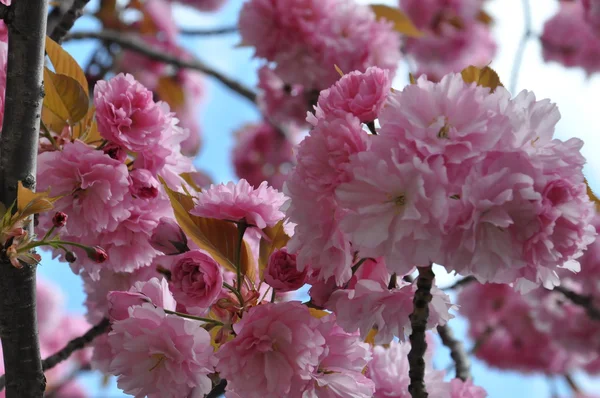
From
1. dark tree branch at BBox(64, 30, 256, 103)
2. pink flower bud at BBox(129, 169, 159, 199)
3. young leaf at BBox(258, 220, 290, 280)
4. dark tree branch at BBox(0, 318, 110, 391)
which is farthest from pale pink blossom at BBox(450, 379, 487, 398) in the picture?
dark tree branch at BBox(64, 30, 256, 103)

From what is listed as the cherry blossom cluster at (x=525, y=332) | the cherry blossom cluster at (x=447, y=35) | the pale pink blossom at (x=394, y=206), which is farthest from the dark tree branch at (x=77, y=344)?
the cherry blossom cluster at (x=525, y=332)

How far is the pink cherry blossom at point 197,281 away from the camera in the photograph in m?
0.97

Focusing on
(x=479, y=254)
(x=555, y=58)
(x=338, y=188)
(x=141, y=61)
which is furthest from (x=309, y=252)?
(x=555, y=58)

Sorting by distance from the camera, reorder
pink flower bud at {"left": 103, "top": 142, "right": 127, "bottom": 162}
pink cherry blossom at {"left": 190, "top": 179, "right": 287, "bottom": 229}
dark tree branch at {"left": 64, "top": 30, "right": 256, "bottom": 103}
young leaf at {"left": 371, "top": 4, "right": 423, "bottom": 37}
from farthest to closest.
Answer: dark tree branch at {"left": 64, "top": 30, "right": 256, "bottom": 103}, young leaf at {"left": 371, "top": 4, "right": 423, "bottom": 37}, pink flower bud at {"left": 103, "top": 142, "right": 127, "bottom": 162}, pink cherry blossom at {"left": 190, "top": 179, "right": 287, "bottom": 229}

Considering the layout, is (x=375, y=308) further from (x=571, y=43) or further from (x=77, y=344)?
(x=571, y=43)

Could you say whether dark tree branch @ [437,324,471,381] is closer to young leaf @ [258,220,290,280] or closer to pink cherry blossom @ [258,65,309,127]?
young leaf @ [258,220,290,280]

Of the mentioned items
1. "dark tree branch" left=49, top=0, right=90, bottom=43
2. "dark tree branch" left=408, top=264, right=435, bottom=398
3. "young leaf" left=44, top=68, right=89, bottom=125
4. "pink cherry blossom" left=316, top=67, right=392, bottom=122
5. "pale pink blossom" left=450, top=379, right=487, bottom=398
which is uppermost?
"dark tree branch" left=49, top=0, right=90, bottom=43

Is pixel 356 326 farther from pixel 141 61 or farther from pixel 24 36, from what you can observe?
A: pixel 141 61

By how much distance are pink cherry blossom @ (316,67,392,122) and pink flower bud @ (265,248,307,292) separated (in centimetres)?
21

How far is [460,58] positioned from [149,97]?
3.11 meters

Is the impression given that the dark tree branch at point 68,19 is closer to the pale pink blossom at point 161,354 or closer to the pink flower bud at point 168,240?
the pink flower bud at point 168,240

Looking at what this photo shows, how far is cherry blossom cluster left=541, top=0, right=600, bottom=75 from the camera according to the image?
4109 millimetres

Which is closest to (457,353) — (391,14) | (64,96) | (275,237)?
(275,237)

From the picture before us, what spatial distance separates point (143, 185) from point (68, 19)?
462mm
